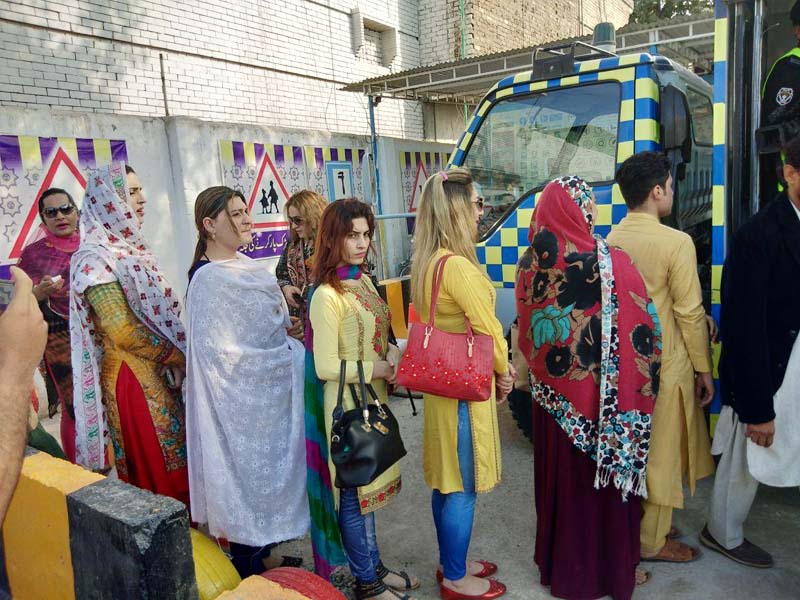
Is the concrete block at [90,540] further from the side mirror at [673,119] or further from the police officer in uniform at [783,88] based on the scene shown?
the side mirror at [673,119]

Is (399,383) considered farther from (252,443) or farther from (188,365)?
(188,365)

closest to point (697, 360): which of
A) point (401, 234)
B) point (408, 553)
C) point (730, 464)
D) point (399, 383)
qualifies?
point (730, 464)

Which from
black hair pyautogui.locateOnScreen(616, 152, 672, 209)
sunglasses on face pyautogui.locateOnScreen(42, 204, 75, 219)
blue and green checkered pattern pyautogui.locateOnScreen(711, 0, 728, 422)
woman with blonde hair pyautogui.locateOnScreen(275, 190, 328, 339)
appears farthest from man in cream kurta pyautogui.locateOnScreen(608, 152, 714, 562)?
sunglasses on face pyautogui.locateOnScreen(42, 204, 75, 219)

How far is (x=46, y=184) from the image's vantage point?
16.1 ft

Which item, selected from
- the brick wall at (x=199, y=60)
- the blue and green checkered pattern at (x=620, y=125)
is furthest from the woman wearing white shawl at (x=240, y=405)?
the brick wall at (x=199, y=60)

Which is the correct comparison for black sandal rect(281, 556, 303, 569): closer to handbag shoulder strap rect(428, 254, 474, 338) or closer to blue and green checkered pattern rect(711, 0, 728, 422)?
handbag shoulder strap rect(428, 254, 474, 338)

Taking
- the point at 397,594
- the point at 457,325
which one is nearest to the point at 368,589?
the point at 397,594

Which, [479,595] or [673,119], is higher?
[673,119]

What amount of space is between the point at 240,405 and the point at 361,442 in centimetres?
58

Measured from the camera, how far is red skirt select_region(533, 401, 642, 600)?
2.28 m

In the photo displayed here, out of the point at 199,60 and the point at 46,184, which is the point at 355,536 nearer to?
the point at 46,184

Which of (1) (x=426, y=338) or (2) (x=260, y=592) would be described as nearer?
(2) (x=260, y=592)

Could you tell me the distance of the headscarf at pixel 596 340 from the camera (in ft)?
7.15

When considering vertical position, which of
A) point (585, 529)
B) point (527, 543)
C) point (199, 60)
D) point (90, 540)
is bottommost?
point (527, 543)
